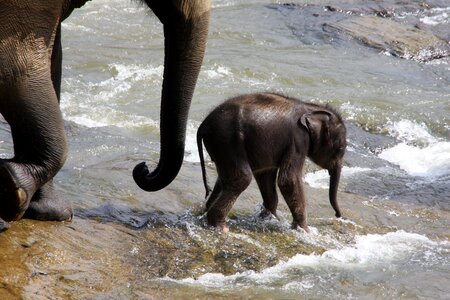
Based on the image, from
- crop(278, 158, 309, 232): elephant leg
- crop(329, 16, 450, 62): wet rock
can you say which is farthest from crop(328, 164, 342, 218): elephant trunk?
crop(329, 16, 450, 62): wet rock

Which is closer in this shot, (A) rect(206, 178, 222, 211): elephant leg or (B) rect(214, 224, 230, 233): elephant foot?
(B) rect(214, 224, 230, 233): elephant foot

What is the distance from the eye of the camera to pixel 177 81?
219 inches

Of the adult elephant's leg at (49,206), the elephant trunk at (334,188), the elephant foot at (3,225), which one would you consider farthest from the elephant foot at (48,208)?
the elephant trunk at (334,188)

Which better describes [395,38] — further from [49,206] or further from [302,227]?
[49,206]

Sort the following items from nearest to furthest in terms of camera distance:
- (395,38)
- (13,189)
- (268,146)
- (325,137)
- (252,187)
→ 1. (13,189)
2. (268,146)
3. (325,137)
4. (252,187)
5. (395,38)

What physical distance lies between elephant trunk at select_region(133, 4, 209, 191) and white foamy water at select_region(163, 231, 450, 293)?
736 millimetres

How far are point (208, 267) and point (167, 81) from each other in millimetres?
1113

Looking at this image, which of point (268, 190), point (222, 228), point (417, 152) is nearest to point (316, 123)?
point (268, 190)

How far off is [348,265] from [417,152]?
4838 millimetres

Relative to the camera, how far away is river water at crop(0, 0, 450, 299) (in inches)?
215

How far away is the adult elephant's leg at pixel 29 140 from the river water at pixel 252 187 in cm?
32

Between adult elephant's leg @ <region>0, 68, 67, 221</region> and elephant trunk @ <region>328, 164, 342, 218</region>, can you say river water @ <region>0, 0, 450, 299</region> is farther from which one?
adult elephant's leg @ <region>0, 68, 67, 221</region>

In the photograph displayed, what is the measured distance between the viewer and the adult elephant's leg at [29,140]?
16.1 ft

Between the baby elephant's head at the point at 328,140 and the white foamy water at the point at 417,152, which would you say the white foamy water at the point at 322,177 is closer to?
the white foamy water at the point at 417,152
